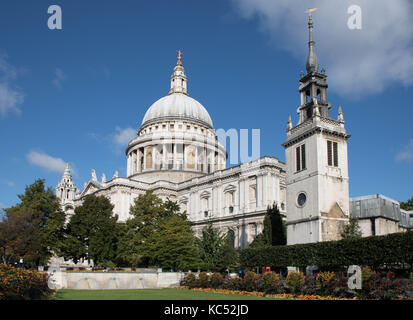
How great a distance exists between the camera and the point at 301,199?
1519 inches

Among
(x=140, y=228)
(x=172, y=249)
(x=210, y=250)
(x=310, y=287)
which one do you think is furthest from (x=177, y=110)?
(x=310, y=287)

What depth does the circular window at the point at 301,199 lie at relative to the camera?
38.1 metres

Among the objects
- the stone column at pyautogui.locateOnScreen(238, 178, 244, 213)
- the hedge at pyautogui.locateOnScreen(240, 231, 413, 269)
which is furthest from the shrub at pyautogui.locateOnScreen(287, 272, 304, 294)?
the stone column at pyautogui.locateOnScreen(238, 178, 244, 213)

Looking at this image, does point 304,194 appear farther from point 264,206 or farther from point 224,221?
point 224,221

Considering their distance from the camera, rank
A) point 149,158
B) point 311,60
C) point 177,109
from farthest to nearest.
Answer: point 177,109
point 149,158
point 311,60

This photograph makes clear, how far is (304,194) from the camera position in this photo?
→ 38156 millimetres

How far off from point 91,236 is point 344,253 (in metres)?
30.5

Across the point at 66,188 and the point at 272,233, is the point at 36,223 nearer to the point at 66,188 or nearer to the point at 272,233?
the point at 272,233

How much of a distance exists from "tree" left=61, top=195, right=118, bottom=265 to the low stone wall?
1144cm

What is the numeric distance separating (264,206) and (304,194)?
1928 cm

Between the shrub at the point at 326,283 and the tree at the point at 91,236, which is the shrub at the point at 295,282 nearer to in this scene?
the shrub at the point at 326,283

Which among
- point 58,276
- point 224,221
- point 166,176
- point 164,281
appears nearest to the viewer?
point 58,276

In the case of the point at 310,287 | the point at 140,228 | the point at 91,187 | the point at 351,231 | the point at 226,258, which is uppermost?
the point at 91,187
